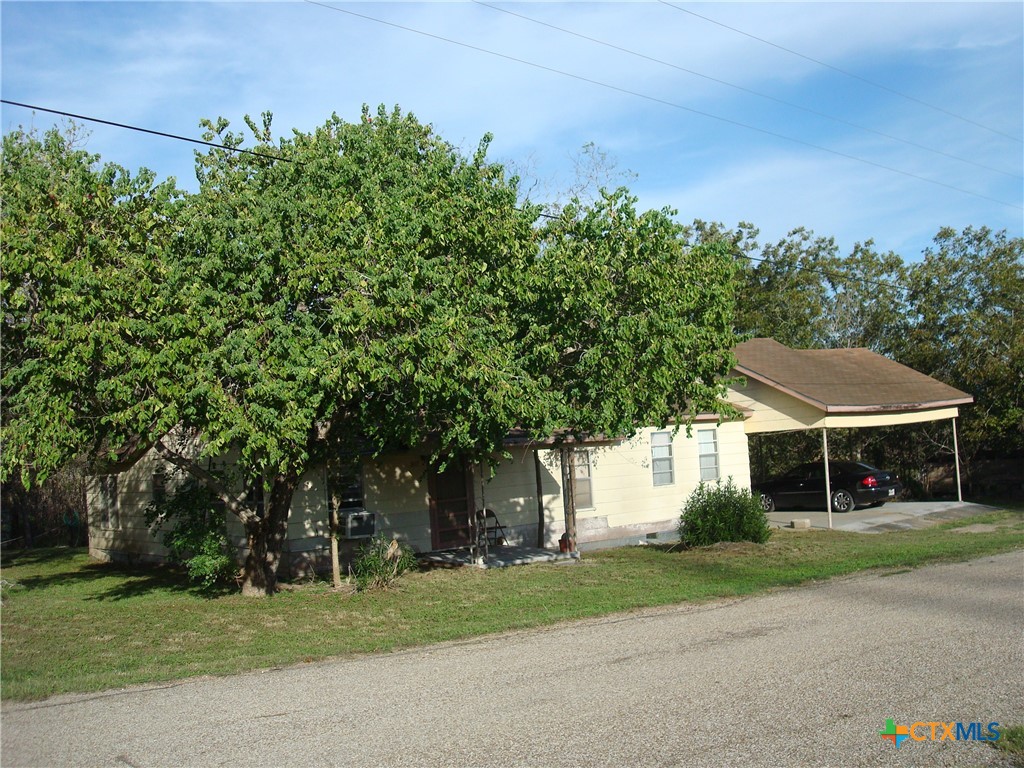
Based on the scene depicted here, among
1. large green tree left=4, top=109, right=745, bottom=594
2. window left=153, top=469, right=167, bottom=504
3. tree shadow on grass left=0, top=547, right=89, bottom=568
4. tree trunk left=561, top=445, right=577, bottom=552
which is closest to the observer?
large green tree left=4, top=109, right=745, bottom=594

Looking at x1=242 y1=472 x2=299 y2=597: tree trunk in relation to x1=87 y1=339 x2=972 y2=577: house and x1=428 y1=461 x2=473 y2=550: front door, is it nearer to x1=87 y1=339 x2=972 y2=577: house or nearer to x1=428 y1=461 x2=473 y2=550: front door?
x1=87 y1=339 x2=972 y2=577: house

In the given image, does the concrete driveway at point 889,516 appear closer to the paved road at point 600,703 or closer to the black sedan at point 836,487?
the black sedan at point 836,487

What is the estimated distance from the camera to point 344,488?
606 inches

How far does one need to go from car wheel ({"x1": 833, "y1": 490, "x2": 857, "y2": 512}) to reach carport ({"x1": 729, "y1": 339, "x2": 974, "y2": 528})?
6.95ft

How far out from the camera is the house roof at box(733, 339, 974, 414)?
22.0 meters

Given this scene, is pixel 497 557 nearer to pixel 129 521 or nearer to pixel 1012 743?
pixel 129 521

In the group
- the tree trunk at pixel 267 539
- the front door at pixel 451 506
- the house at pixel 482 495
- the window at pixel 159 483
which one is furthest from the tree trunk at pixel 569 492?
the window at pixel 159 483

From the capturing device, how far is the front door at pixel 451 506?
18.6m

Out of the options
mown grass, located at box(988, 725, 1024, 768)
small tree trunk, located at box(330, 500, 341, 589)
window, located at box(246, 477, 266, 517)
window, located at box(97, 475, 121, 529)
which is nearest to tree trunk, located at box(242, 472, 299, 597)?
small tree trunk, located at box(330, 500, 341, 589)

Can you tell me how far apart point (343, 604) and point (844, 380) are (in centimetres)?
1615

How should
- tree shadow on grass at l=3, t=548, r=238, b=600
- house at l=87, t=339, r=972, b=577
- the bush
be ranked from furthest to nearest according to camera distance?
1. the bush
2. house at l=87, t=339, r=972, b=577
3. tree shadow on grass at l=3, t=548, r=238, b=600

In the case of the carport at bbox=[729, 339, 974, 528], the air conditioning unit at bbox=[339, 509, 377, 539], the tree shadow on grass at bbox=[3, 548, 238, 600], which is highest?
the carport at bbox=[729, 339, 974, 528]

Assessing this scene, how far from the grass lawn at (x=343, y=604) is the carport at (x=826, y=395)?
335 cm

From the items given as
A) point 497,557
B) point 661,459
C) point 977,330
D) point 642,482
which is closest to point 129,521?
point 497,557
